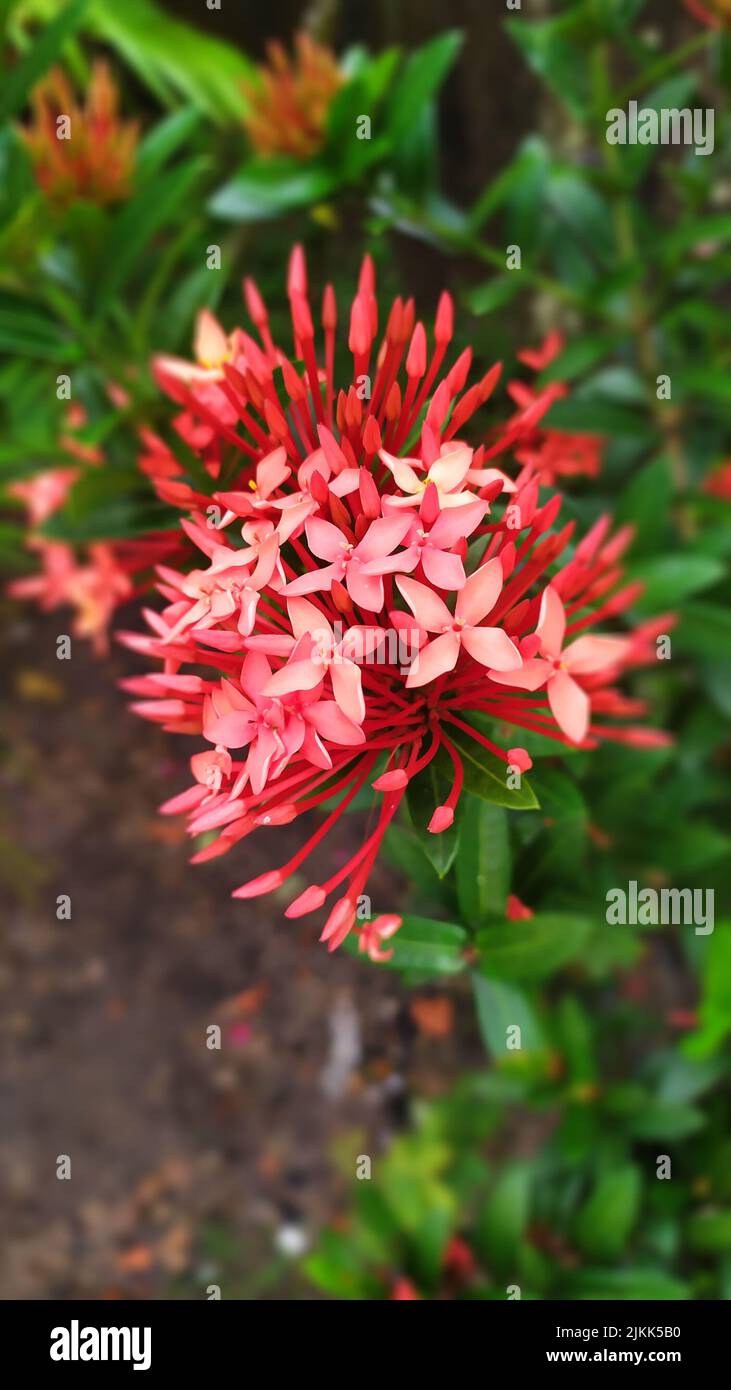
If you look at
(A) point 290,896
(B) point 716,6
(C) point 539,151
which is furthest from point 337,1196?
(B) point 716,6

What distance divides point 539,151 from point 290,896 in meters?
0.93

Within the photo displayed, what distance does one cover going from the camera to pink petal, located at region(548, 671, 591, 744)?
0.57m

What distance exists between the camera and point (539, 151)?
1.13 metres

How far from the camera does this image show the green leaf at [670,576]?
112cm

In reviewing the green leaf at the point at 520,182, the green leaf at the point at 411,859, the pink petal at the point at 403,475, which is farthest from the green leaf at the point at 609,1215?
the green leaf at the point at 520,182

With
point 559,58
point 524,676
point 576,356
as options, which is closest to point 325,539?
point 524,676

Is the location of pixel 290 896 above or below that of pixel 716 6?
below

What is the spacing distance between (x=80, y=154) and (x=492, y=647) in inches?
36.3

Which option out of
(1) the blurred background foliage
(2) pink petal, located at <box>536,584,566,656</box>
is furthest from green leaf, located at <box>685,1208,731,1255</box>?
(2) pink petal, located at <box>536,584,566,656</box>

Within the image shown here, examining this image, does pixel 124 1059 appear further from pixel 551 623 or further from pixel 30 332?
pixel 551 623

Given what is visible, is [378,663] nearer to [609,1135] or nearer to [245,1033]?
[609,1135]

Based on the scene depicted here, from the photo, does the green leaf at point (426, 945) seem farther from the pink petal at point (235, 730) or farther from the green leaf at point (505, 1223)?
the green leaf at point (505, 1223)

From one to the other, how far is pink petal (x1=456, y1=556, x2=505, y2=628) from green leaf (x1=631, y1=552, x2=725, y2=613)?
2.09 feet

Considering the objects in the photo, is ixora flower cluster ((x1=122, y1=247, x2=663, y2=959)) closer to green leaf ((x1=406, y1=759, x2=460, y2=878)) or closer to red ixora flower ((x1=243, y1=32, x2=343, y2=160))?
green leaf ((x1=406, y1=759, x2=460, y2=878))
